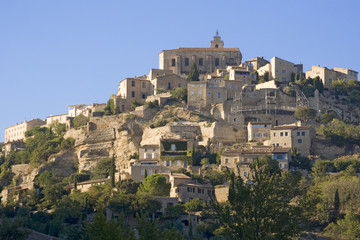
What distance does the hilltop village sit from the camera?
69.3m

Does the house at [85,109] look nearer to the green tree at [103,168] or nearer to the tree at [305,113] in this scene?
the green tree at [103,168]

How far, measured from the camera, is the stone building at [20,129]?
3895 inches

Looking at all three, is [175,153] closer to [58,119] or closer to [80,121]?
[80,121]

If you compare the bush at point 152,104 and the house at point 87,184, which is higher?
the bush at point 152,104

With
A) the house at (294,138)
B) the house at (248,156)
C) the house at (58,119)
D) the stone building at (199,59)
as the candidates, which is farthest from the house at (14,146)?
the house at (294,138)

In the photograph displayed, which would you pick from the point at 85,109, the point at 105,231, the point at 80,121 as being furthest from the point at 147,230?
the point at 85,109

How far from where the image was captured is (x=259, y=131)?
249 ft

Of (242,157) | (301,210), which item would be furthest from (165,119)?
(301,210)

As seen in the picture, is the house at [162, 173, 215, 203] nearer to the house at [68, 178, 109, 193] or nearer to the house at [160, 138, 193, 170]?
the house at [160, 138, 193, 170]

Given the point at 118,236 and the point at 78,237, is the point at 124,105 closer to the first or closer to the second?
the point at 78,237

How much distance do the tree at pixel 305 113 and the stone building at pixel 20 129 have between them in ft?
123

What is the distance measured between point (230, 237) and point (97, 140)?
53.6 meters

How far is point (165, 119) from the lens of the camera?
79.9 metres

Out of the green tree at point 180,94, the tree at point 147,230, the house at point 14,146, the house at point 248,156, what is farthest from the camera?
the house at point 14,146
